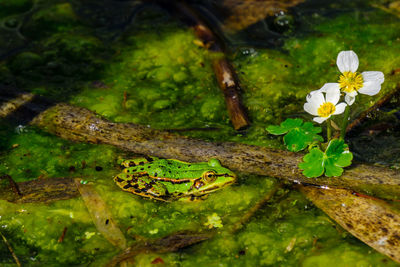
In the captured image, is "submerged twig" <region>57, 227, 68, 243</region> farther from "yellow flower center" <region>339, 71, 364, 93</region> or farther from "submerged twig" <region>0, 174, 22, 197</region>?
"yellow flower center" <region>339, 71, 364, 93</region>

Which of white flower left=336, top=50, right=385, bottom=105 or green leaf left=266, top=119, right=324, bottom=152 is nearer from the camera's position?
white flower left=336, top=50, right=385, bottom=105

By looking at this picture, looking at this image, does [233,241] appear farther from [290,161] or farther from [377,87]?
[377,87]

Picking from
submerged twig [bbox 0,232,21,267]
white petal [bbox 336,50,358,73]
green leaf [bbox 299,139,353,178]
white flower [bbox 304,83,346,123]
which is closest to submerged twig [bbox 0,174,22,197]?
submerged twig [bbox 0,232,21,267]

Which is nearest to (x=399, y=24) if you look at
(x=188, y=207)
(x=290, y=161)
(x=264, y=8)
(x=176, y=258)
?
(x=264, y=8)

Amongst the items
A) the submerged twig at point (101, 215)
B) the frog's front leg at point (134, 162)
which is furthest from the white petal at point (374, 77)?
the submerged twig at point (101, 215)

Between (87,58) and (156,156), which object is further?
(87,58)

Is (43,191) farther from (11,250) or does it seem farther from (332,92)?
(332,92)

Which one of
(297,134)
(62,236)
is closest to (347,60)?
(297,134)
